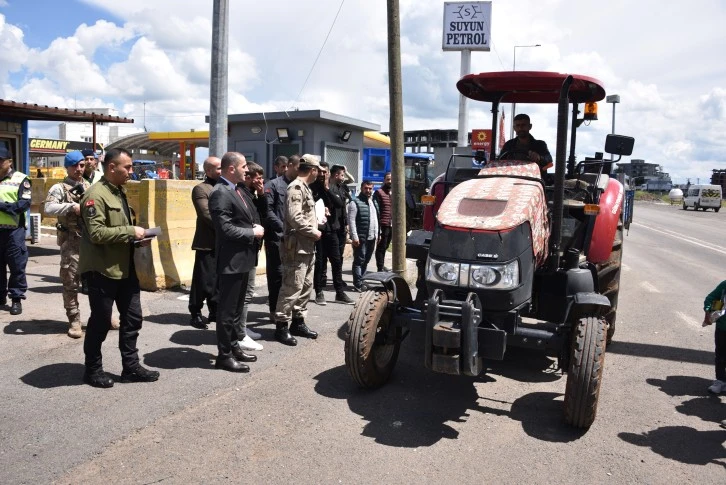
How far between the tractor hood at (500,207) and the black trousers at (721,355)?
5.62ft

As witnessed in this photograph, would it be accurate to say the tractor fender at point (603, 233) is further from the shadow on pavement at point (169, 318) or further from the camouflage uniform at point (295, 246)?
the shadow on pavement at point (169, 318)

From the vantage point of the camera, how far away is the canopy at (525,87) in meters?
5.85

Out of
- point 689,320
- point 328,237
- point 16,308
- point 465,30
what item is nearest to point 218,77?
point 328,237

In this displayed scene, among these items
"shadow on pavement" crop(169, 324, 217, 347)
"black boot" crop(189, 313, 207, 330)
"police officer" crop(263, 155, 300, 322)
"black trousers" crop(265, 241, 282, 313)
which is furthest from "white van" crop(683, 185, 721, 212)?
"shadow on pavement" crop(169, 324, 217, 347)

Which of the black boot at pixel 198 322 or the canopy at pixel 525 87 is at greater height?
the canopy at pixel 525 87

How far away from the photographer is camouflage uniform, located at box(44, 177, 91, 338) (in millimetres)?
5941

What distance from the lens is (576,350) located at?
13.5ft

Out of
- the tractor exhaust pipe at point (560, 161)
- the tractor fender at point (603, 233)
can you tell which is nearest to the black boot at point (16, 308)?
the tractor exhaust pipe at point (560, 161)

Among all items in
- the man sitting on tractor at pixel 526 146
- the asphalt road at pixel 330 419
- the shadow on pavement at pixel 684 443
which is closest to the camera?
the asphalt road at pixel 330 419

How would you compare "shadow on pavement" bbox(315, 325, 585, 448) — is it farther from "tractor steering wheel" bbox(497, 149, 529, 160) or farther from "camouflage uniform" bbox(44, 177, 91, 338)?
"camouflage uniform" bbox(44, 177, 91, 338)

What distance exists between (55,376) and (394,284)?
2880 mm

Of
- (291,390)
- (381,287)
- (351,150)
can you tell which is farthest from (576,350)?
(351,150)

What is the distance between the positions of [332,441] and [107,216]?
2438mm

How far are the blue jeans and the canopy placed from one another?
3.17 m
